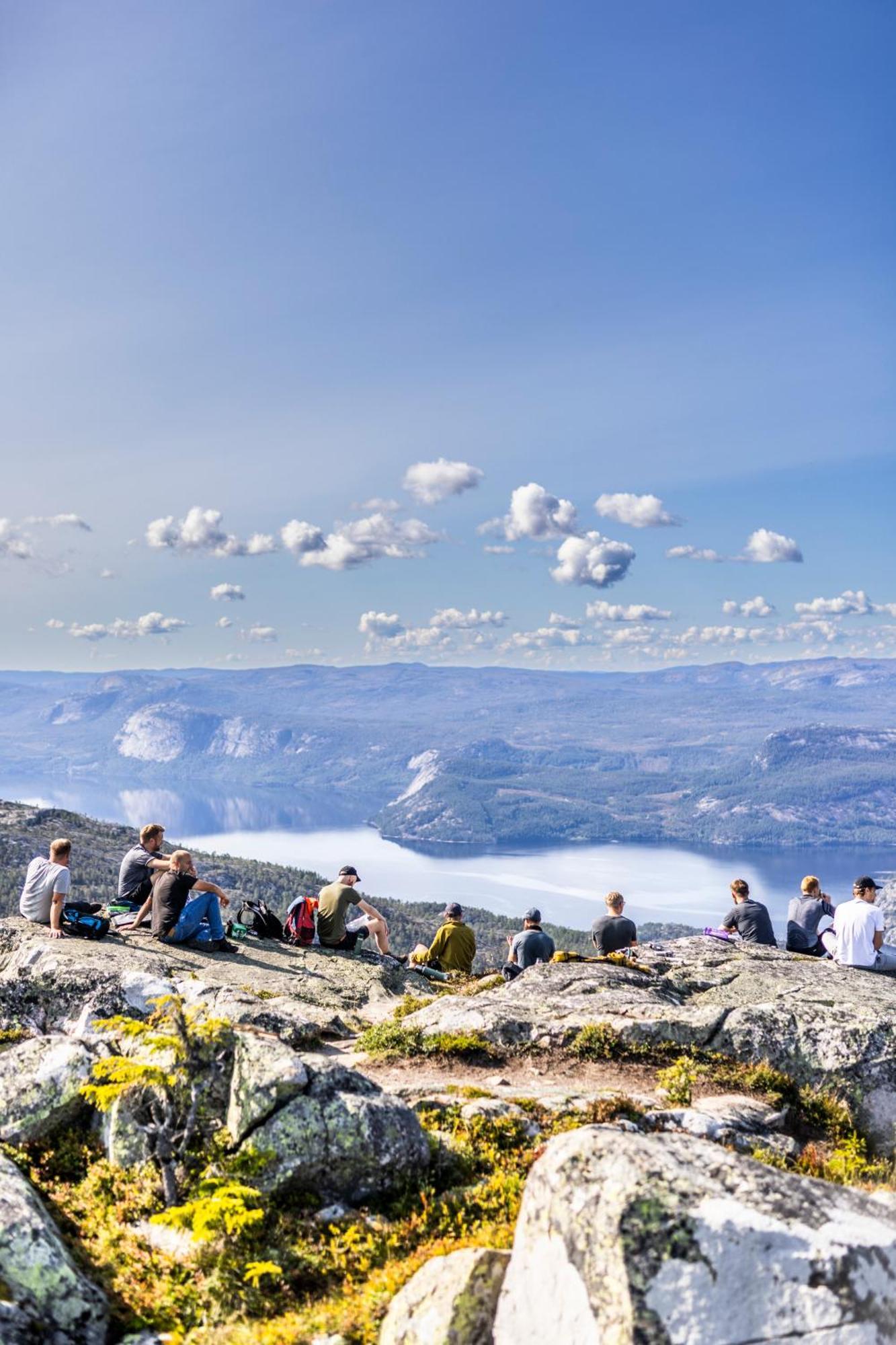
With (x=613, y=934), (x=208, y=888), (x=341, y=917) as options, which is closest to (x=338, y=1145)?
(x=208, y=888)

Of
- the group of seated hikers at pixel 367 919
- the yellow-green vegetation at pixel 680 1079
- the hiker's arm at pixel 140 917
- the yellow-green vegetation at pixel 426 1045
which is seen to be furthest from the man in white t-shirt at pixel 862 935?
the hiker's arm at pixel 140 917

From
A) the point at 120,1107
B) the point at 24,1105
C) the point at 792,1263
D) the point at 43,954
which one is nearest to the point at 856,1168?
the point at 792,1263

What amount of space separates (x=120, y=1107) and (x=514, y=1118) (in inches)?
178

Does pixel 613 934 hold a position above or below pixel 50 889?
below

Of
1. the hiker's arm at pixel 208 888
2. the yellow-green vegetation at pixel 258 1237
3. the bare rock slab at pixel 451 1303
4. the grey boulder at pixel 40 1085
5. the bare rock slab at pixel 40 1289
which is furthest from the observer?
the hiker's arm at pixel 208 888

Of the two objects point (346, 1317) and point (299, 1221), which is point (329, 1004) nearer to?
point (299, 1221)

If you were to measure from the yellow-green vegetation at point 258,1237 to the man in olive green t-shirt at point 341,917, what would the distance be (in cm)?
1334

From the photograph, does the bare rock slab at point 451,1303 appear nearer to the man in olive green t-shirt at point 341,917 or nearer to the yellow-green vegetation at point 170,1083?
the yellow-green vegetation at point 170,1083

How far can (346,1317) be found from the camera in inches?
267

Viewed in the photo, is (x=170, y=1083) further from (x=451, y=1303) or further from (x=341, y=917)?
(x=341, y=917)

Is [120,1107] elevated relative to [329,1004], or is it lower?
elevated

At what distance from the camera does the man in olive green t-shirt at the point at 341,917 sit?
2275cm

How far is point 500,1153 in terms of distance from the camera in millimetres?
9172

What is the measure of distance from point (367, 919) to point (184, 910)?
579cm
